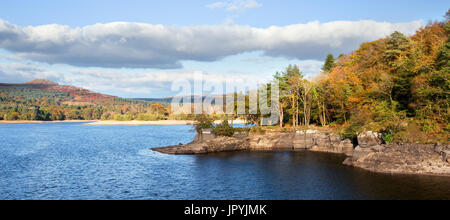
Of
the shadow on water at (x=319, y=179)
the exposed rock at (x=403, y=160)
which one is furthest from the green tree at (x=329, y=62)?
the exposed rock at (x=403, y=160)

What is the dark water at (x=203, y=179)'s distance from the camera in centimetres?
2534

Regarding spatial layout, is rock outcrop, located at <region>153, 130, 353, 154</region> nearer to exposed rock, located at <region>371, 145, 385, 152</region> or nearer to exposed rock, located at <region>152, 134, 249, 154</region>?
exposed rock, located at <region>152, 134, 249, 154</region>

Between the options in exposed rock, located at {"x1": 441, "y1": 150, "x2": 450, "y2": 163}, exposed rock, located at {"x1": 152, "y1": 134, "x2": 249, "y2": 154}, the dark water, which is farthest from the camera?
exposed rock, located at {"x1": 152, "y1": 134, "x2": 249, "y2": 154}

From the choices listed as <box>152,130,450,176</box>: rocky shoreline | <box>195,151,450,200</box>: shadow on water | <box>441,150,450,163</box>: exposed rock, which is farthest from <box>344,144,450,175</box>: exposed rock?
<box>195,151,450,200</box>: shadow on water

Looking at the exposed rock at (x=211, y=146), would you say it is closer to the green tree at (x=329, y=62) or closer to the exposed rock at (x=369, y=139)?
the exposed rock at (x=369, y=139)

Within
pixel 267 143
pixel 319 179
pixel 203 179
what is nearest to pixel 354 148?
pixel 267 143

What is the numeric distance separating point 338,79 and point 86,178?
46106mm

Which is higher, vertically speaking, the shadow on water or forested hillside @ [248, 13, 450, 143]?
forested hillside @ [248, 13, 450, 143]

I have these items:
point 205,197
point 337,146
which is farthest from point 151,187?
point 337,146

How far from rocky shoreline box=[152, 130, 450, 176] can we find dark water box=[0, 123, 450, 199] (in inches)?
84.6

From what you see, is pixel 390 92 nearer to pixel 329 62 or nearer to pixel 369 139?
pixel 369 139

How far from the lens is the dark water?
2534 cm
